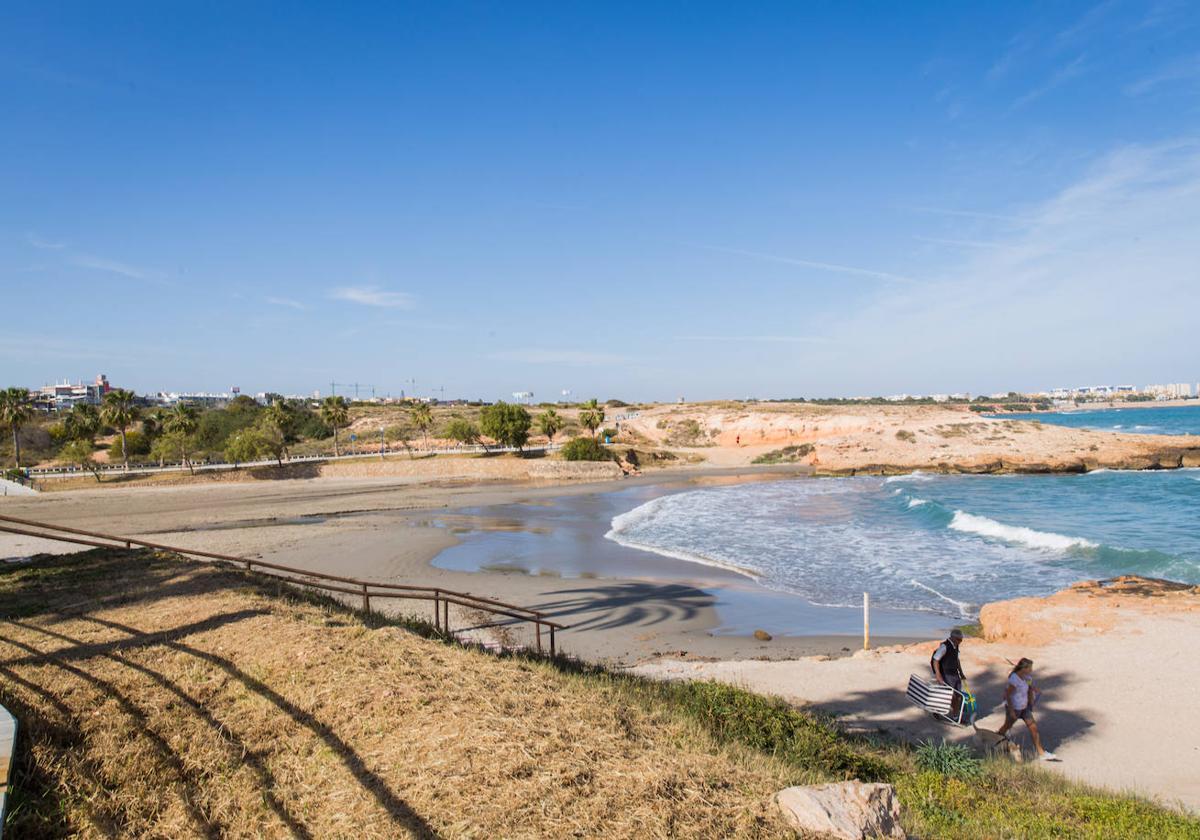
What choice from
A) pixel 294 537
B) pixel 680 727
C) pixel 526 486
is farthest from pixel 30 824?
pixel 526 486

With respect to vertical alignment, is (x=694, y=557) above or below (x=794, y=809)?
below

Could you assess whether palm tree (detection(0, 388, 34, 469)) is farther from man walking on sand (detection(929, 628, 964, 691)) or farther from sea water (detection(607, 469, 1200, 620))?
man walking on sand (detection(929, 628, 964, 691))

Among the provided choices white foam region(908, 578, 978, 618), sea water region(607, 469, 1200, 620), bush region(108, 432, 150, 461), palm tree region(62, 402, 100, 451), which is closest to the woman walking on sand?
sea water region(607, 469, 1200, 620)

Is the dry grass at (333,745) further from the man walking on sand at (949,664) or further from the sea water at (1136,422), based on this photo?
the sea water at (1136,422)

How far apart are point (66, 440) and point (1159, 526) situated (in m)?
87.2

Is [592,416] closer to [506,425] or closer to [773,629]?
[506,425]

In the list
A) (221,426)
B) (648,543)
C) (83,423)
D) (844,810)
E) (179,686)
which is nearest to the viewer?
(844,810)

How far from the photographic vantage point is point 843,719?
11.1 m

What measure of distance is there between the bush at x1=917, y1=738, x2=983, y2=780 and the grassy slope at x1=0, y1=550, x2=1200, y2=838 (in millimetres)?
206

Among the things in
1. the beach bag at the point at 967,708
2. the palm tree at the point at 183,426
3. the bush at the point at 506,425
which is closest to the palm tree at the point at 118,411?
the palm tree at the point at 183,426

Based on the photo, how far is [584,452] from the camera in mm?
64500

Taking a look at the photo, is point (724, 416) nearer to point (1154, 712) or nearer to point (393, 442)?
point (393, 442)

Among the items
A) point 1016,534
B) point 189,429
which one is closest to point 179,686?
point 1016,534

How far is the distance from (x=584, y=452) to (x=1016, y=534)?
4014 cm
